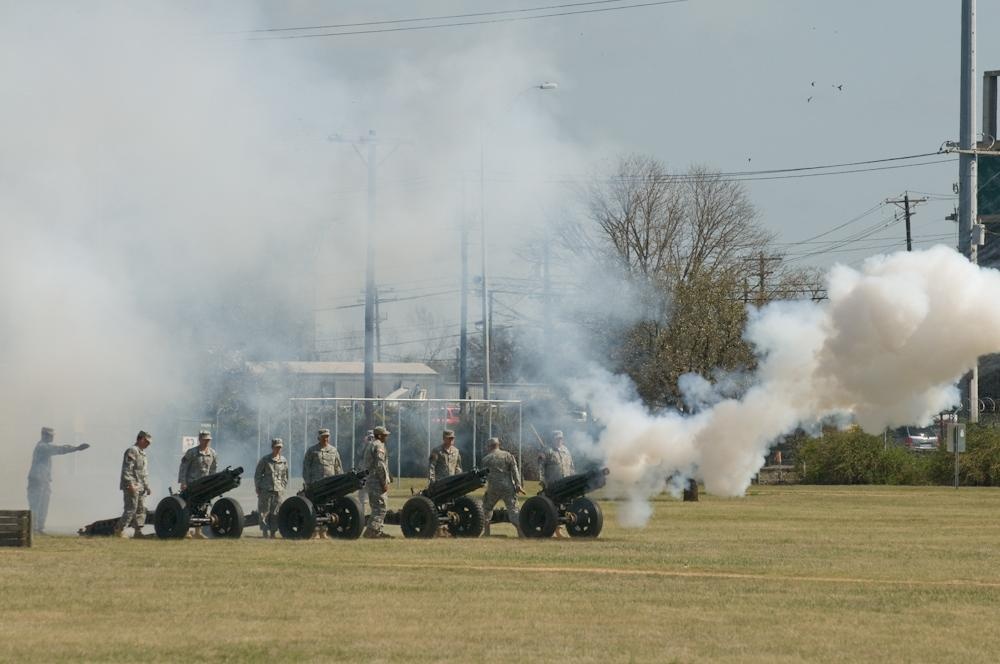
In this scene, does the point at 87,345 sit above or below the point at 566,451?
above

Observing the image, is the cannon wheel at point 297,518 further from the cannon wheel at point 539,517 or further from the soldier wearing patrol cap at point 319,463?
the cannon wheel at point 539,517

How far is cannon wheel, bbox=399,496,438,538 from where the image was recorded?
Answer: 28.9m

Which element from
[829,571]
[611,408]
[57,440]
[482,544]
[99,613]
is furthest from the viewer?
[57,440]

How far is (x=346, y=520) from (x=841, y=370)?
30.6 ft

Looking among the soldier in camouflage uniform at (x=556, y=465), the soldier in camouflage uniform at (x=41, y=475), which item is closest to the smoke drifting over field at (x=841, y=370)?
the soldier in camouflage uniform at (x=556, y=465)

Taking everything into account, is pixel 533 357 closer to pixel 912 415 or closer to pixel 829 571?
pixel 912 415

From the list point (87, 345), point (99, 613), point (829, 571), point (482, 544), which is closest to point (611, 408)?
point (482, 544)

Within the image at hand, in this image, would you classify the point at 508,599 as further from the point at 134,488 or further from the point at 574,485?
the point at 134,488

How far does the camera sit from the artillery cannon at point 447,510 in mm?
28969

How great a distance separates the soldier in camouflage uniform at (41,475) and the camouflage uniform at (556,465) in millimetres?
8983

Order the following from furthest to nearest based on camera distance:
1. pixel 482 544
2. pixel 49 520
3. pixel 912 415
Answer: pixel 49 520 → pixel 912 415 → pixel 482 544

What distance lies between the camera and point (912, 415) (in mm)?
29062

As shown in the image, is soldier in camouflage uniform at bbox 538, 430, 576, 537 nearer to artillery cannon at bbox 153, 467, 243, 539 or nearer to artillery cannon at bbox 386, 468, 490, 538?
artillery cannon at bbox 386, 468, 490, 538

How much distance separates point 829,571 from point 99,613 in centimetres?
1047
